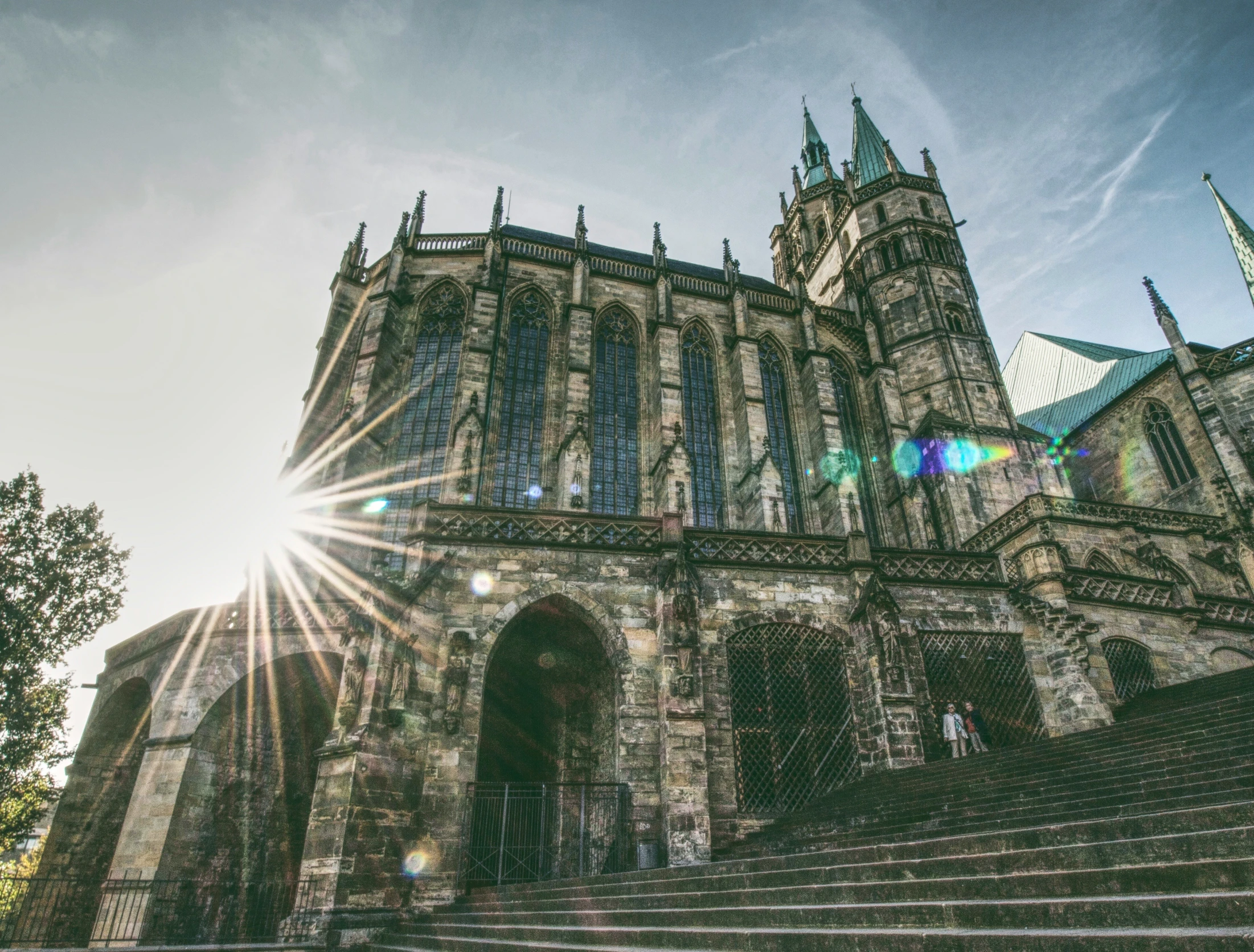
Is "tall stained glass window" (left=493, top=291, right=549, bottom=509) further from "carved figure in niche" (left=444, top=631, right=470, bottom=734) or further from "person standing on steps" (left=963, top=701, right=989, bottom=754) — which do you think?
"person standing on steps" (left=963, top=701, right=989, bottom=754)

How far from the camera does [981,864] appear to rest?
425 centimetres

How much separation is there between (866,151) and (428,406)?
2854 cm

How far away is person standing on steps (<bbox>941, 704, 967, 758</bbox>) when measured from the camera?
473 inches

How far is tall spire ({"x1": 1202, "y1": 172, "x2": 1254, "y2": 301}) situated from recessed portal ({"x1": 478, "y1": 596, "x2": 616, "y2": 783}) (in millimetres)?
29491

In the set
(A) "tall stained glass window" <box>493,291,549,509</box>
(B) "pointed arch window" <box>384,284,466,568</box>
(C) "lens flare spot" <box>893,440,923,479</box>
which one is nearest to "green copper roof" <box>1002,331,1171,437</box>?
(C) "lens flare spot" <box>893,440,923,479</box>

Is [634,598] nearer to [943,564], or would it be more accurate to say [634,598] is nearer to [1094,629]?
[943,564]

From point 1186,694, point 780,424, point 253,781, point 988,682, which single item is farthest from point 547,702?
point 780,424

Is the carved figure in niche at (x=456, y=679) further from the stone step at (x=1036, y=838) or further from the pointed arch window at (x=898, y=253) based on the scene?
the pointed arch window at (x=898, y=253)

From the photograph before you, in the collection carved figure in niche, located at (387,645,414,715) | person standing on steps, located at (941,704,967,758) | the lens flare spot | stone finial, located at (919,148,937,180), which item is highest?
stone finial, located at (919,148,937,180)

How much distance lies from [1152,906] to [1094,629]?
13424 mm

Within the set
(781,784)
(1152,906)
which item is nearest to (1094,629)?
(781,784)

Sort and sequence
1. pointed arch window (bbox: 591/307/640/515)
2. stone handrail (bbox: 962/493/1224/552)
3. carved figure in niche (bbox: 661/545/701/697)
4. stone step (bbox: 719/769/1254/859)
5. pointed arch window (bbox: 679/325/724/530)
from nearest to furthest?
stone step (bbox: 719/769/1254/859) → carved figure in niche (bbox: 661/545/701/697) → stone handrail (bbox: 962/493/1224/552) → pointed arch window (bbox: 591/307/640/515) → pointed arch window (bbox: 679/325/724/530)

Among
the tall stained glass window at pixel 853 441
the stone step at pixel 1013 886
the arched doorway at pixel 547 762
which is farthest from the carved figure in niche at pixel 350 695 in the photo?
the tall stained glass window at pixel 853 441

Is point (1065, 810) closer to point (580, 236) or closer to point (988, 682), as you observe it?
point (988, 682)
